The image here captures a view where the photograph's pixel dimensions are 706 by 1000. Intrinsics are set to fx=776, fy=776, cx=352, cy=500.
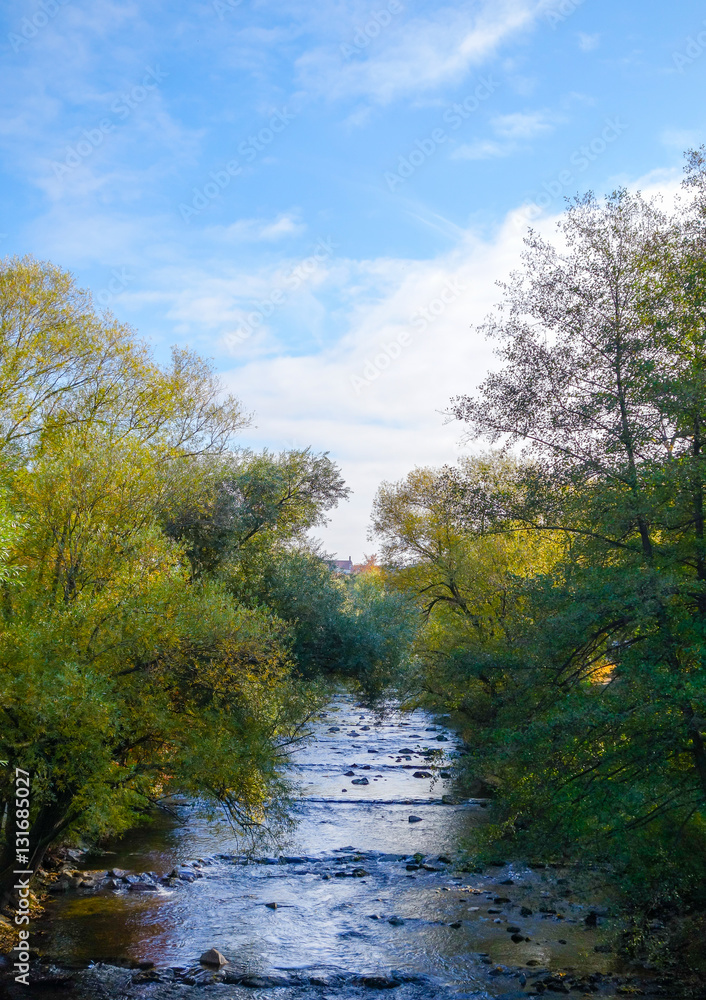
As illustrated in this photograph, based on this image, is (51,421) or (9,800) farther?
(51,421)

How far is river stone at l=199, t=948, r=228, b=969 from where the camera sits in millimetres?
14500

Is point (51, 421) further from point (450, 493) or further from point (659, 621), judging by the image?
point (659, 621)

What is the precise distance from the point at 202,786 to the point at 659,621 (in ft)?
30.2

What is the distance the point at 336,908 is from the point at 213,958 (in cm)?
381

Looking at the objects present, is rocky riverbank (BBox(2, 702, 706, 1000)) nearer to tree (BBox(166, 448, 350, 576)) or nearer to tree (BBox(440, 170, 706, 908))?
tree (BBox(440, 170, 706, 908))

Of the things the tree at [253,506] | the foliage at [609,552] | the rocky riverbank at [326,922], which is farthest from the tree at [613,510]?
the tree at [253,506]

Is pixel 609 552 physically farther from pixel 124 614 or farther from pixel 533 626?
pixel 124 614

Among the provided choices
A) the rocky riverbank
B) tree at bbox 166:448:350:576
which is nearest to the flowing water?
the rocky riverbank

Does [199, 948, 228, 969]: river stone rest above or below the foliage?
below

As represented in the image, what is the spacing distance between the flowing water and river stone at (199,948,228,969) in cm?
22

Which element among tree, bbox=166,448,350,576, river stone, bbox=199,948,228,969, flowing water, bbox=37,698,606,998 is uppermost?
tree, bbox=166,448,350,576

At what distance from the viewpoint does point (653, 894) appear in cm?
1334

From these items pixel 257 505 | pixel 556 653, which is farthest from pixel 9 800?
pixel 257 505

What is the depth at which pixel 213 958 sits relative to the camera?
14.6 m
